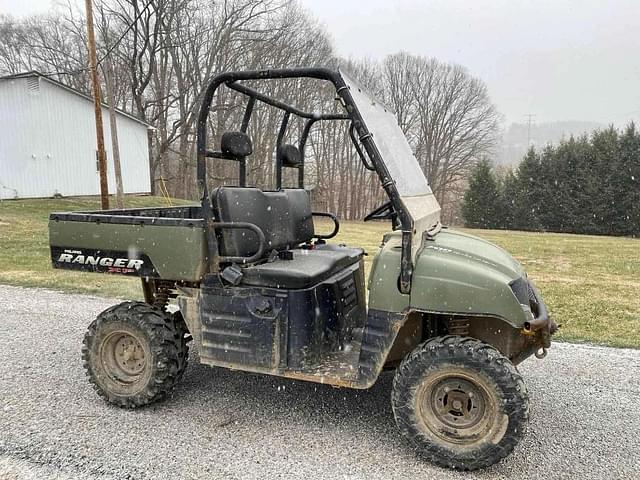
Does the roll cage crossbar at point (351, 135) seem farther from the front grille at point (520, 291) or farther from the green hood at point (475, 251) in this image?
the front grille at point (520, 291)

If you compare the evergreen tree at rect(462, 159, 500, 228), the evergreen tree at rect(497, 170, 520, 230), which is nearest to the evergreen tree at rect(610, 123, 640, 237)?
the evergreen tree at rect(497, 170, 520, 230)

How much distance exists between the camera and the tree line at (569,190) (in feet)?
79.9

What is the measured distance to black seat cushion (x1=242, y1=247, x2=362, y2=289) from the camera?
3.20m

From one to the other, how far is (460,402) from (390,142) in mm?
1594

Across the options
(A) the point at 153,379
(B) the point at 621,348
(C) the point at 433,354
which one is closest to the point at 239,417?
(A) the point at 153,379

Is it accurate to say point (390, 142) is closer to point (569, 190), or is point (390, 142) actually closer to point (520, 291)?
point (520, 291)

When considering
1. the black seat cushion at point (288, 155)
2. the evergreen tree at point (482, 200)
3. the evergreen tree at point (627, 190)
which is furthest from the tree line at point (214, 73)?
the black seat cushion at point (288, 155)

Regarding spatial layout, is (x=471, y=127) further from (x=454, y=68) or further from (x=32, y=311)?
(x=32, y=311)

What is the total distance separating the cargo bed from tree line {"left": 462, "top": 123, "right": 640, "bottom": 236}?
25069 millimetres

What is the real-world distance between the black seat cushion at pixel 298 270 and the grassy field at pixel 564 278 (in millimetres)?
2958

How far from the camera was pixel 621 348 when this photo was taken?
5.05 meters

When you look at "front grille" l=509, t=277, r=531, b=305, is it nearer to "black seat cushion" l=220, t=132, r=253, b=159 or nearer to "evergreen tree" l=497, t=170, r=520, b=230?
"black seat cushion" l=220, t=132, r=253, b=159

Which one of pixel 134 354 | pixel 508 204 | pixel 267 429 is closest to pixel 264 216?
pixel 134 354

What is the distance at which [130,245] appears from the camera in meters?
3.46
